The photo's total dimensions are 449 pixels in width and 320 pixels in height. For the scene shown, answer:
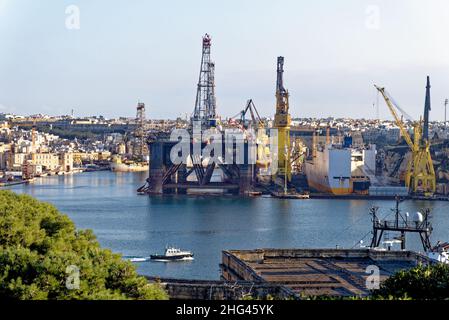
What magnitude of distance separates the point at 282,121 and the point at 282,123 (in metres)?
0.05

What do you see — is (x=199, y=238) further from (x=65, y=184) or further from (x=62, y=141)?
(x=62, y=141)

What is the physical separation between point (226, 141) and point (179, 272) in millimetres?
14258

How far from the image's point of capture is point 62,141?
4991cm

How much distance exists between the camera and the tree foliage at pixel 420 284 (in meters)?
4.47

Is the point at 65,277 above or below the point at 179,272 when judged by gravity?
above

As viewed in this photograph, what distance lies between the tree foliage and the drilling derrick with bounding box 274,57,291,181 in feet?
68.0

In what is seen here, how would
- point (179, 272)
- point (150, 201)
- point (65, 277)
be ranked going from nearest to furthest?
point (65, 277) < point (179, 272) < point (150, 201)

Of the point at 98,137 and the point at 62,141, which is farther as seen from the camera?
the point at 98,137

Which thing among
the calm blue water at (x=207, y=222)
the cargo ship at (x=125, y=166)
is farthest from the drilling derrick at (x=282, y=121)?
the cargo ship at (x=125, y=166)

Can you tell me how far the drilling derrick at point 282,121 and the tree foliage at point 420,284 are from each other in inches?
816

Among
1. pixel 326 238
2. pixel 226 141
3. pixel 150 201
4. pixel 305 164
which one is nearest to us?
pixel 326 238

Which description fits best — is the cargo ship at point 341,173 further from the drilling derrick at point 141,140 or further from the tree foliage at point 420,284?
the tree foliage at point 420,284

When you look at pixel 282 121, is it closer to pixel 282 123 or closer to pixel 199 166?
pixel 282 123
